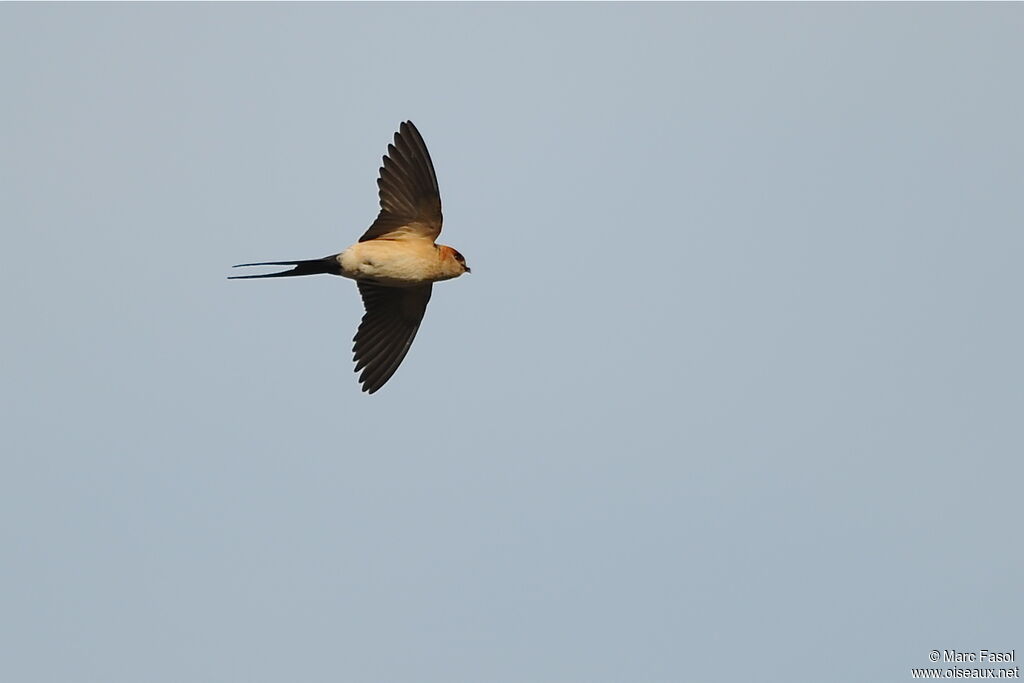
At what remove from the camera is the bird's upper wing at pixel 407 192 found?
9812 mm

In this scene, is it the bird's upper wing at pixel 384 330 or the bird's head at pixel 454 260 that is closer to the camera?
the bird's head at pixel 454 260

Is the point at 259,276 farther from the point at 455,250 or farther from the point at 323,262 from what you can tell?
the point at 455,250

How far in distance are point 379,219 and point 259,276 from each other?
1092mm

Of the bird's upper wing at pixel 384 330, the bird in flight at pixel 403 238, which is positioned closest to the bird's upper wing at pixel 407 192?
the bird in flight at pixel 403 238

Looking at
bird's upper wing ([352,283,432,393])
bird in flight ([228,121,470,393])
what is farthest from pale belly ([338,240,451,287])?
bird's upper wing ([352,283,432,393])

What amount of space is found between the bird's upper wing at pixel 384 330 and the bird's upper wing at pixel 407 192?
0.74m

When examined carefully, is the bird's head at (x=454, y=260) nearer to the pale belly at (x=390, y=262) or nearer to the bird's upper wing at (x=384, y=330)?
the pale belly at (x=390, y=262)

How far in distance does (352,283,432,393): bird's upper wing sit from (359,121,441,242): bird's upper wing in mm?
741

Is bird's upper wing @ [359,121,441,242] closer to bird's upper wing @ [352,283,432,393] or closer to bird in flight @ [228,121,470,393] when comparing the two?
bird in flight @ [228,121,470,393]

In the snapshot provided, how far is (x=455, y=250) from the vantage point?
406 inches

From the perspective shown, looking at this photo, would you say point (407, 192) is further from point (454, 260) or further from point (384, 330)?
point (384, 330)

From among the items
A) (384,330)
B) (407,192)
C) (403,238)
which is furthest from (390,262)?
(384,330)

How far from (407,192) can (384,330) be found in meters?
1.26

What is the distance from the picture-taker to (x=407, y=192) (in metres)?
9.88
